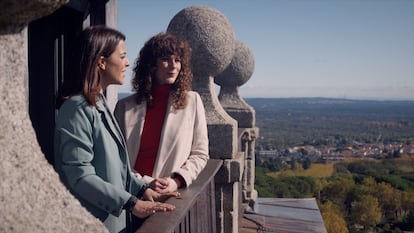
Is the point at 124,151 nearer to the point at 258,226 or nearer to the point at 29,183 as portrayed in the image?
the point at 29,183

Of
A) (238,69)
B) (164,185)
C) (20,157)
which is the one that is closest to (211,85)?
(164,185)

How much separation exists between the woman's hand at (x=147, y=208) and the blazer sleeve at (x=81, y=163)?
89mm

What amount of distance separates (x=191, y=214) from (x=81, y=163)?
1050 mm

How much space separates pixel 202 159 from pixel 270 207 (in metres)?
6.03

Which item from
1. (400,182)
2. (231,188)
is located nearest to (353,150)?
(400,182)

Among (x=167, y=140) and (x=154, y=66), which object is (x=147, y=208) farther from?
Answer: (x=154, y=66)

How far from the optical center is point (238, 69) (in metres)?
7.14

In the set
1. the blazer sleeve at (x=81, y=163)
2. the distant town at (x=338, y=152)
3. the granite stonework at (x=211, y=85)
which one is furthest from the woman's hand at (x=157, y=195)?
the distant town at (x=338, y=152)

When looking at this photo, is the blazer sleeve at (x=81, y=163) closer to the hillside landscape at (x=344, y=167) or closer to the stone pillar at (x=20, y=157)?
the stone pillar at (x=20, y=157)

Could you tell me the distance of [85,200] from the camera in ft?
6.47

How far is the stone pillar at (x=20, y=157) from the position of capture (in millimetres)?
1051

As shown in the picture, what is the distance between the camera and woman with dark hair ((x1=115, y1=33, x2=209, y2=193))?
8.94ft

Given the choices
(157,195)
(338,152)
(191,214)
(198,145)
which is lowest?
(338,152)

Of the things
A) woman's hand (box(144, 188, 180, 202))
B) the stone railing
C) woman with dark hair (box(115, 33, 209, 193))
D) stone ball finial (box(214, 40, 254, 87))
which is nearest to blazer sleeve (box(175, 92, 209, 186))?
woman with dark hair (box(115, 33, 209, 193))
